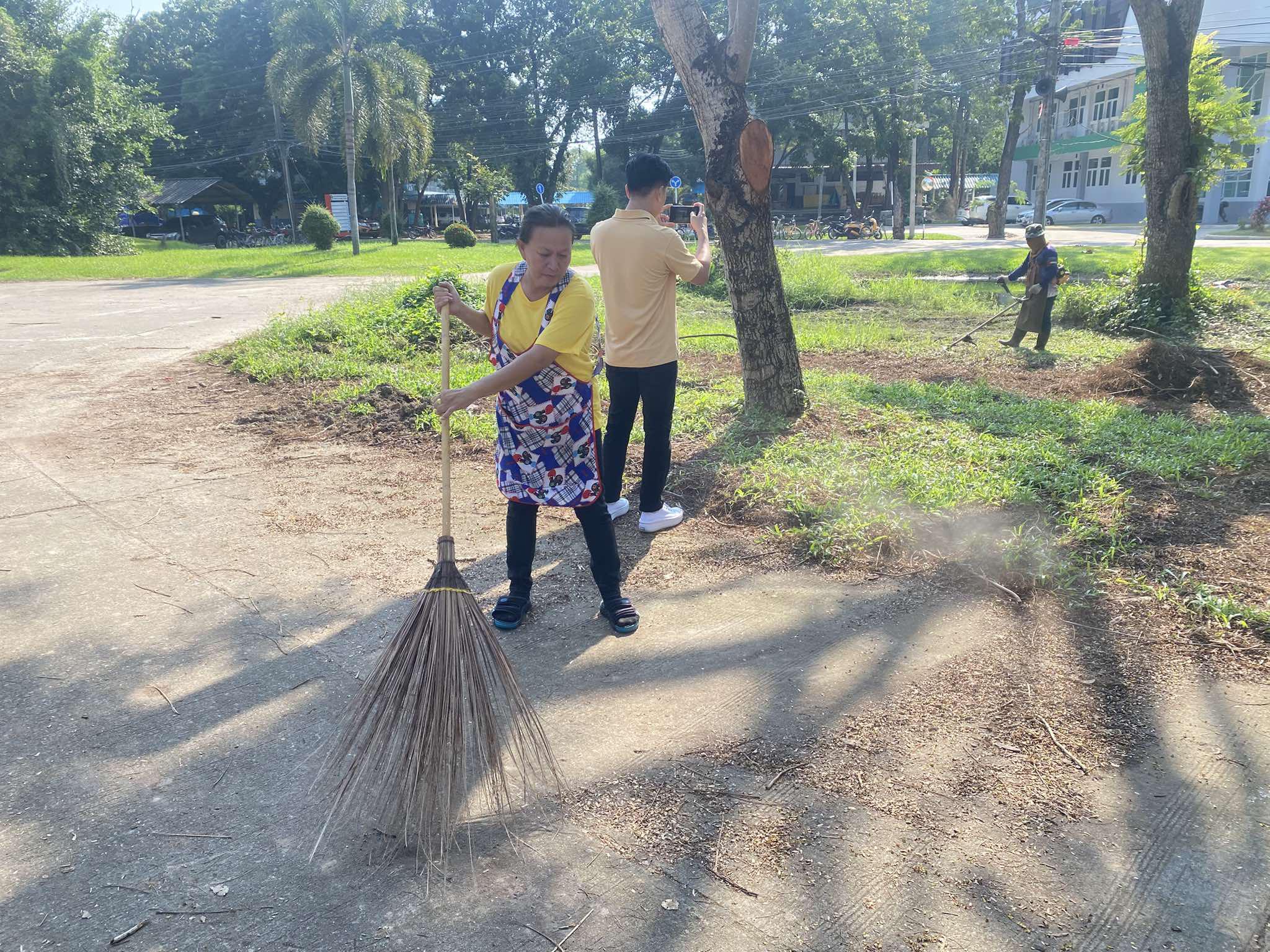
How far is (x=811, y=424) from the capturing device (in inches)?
249

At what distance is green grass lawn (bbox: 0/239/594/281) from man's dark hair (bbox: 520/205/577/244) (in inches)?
682

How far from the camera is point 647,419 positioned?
468 centimetres

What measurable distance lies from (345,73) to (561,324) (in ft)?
101

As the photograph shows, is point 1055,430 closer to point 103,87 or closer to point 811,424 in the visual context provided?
point 811,424

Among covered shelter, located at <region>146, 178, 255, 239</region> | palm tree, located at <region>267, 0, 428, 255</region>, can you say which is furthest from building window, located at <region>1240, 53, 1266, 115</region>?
covered shelter, located at <region>146, 178, 255, 239</region>

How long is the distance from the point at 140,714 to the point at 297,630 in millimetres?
732

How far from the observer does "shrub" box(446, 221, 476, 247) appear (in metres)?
35.9

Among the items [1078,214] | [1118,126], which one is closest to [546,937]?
[1118,126]

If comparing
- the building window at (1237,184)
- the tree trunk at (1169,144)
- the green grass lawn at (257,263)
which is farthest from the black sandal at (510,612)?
the building window at (1237,184)

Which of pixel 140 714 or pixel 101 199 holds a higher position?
pixel 101 199

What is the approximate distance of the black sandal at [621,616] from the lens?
12.1 feet

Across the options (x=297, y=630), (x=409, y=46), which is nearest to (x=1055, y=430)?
(x=297, y=630)

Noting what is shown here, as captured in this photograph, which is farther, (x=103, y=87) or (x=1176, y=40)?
(x=103, y=87)

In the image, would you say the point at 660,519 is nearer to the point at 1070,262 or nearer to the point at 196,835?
the point at 196,835
